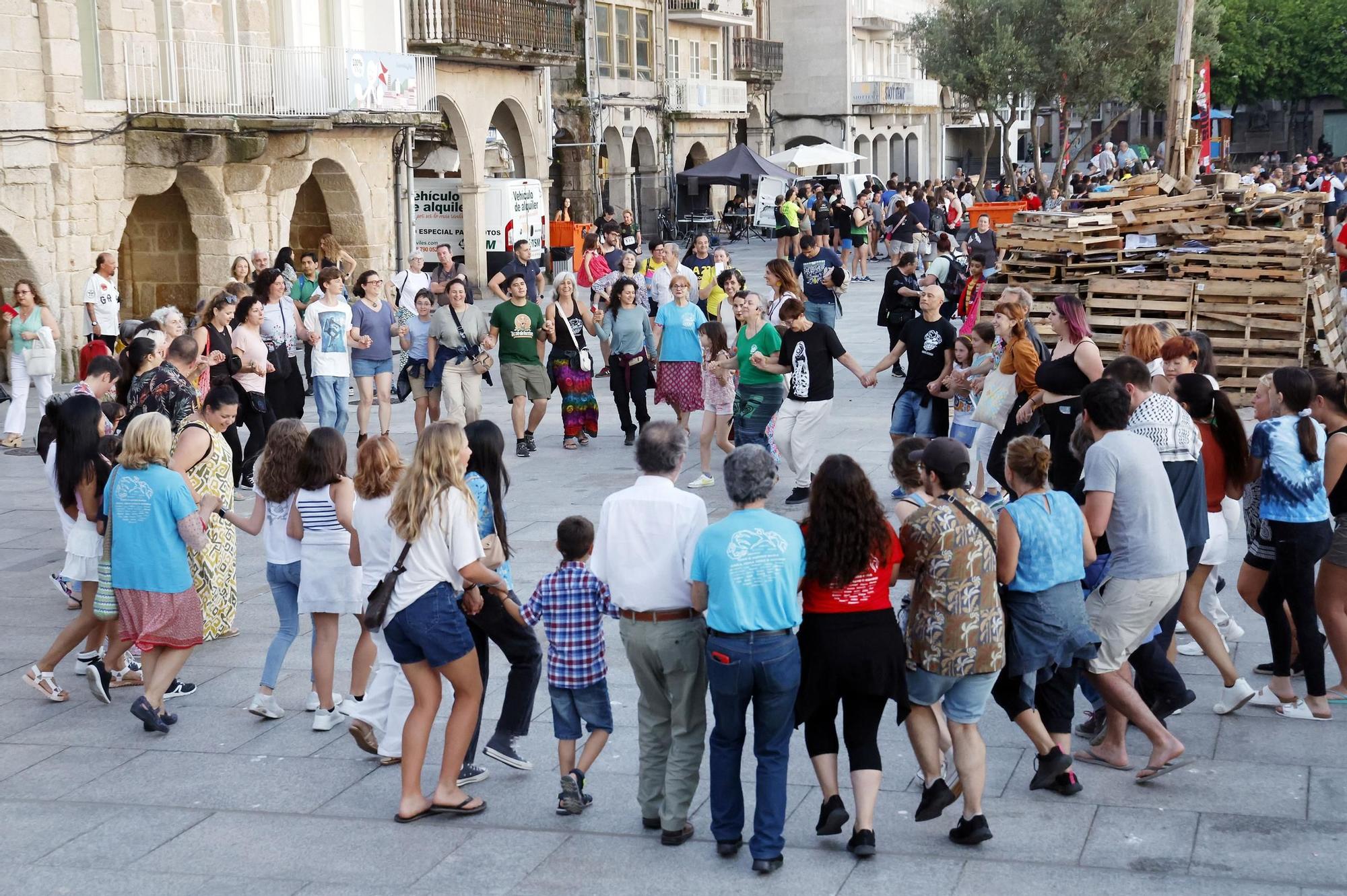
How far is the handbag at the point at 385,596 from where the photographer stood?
5.53 metres

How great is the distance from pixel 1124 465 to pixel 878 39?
53.0m

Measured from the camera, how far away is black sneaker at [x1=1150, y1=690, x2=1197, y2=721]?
6.15m

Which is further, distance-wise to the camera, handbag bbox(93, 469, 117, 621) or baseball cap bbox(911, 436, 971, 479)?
handbag bbox(93, 469, 117, 621)

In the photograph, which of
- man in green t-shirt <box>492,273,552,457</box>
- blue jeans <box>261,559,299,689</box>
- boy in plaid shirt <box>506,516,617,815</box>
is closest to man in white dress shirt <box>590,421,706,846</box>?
boy in plaid shirt <box>506,516,617,815</box>

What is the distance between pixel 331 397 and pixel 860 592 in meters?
8.33

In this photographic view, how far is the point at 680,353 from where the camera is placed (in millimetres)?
12469

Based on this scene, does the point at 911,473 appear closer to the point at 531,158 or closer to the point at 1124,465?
the point at 1124,465

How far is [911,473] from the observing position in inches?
215

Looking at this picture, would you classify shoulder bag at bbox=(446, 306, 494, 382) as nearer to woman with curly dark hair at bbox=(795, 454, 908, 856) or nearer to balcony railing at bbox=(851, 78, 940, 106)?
woman with curly dark hair at bbox=(795, 454, 908, 856)

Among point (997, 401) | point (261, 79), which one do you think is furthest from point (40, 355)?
point (997, 401)

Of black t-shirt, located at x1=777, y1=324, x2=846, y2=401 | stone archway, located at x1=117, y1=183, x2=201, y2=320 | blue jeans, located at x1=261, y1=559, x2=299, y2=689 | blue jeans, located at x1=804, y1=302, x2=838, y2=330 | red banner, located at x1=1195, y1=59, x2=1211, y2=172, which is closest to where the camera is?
blue jeans, located at x1=261, y1=559, x2=299, y2=689

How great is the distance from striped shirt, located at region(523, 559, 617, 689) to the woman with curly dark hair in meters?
0.86

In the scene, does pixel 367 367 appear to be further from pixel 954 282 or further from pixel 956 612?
pixel 956 612

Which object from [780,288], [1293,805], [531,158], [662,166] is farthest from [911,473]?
[662,166]
